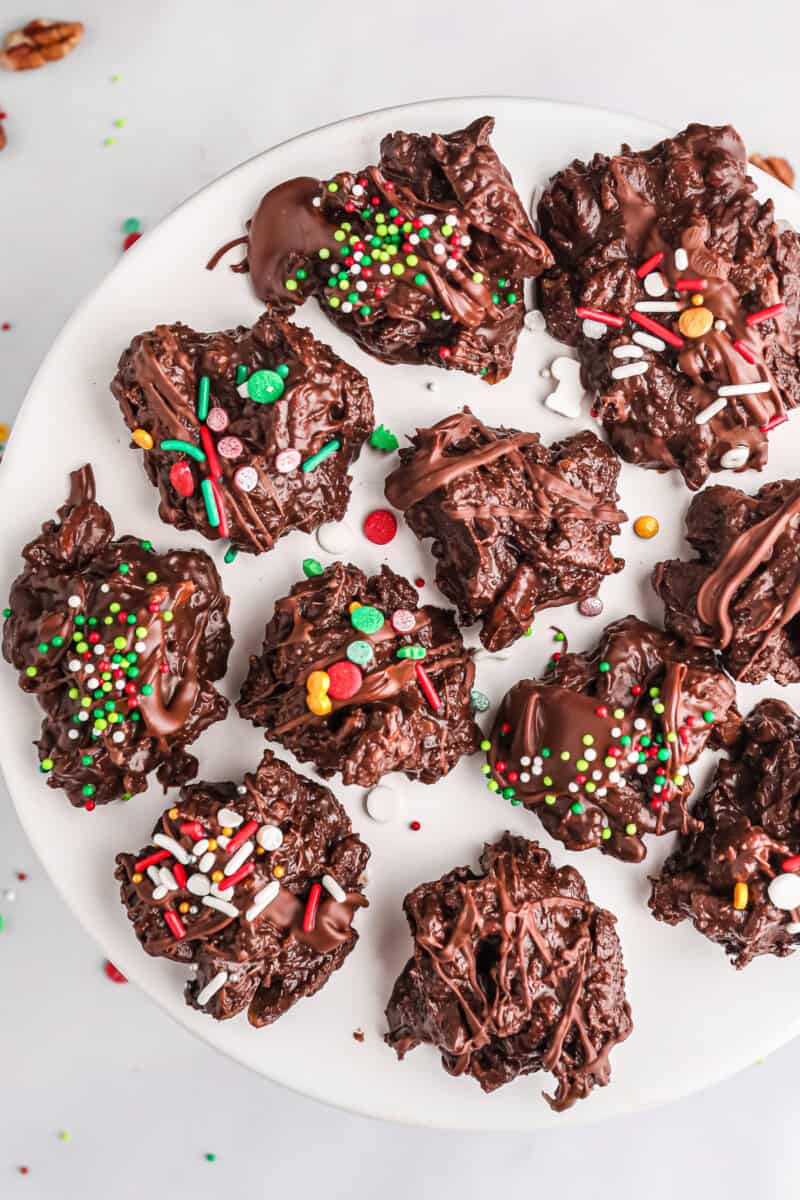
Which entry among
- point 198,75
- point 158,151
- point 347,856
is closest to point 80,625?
point 347,856

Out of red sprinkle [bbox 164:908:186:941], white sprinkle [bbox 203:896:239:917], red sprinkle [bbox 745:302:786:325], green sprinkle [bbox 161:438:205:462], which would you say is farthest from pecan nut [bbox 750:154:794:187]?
red sprinkle [bbox 164:908:186:941]

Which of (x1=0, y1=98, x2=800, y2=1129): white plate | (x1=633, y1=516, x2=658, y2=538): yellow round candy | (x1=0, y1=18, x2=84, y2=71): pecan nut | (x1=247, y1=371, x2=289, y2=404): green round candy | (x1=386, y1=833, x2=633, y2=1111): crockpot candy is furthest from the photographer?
(x1=0, y1=18, x2=84, y2=71): pecan nut

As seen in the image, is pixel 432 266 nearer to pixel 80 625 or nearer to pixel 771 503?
pixel 771 503

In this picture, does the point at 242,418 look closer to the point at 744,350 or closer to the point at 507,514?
the point at 507,514

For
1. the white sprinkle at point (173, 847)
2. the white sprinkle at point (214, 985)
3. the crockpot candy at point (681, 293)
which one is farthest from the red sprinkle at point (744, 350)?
the white sprinkle at point (173, 847)

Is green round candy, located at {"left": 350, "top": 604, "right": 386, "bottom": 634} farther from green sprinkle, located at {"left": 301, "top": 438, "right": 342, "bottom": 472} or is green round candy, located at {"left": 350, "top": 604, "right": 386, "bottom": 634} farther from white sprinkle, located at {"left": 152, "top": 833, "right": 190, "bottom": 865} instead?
white sprinkle, located at {"left": 152, "top": 833, "right": 190, "bottom": 865}

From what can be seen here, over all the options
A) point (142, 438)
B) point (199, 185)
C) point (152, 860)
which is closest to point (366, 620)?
point (142, 438)
